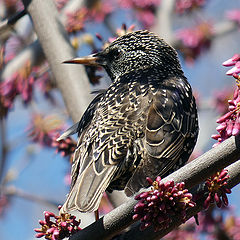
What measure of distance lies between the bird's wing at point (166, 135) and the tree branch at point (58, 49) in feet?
1.86

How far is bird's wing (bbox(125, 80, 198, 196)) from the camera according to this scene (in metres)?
3.11

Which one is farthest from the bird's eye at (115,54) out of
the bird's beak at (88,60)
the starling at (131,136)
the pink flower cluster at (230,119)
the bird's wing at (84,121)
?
the pink flower cluster at (230,119)

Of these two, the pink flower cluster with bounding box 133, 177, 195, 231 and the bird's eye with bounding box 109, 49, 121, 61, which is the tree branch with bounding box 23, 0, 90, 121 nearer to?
the bird's eye with bounding box 109, 49, 121, 61

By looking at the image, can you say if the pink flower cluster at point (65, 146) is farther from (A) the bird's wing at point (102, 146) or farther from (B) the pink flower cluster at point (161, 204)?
(B) the pink flower cluster at point (161, 204)

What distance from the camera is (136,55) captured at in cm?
430

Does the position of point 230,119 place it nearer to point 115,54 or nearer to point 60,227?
point 60,227

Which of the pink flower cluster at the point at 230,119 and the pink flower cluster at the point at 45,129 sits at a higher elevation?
the pink flower cluster at the point at 45,129

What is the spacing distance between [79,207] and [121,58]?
1.69m

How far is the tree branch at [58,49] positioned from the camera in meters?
A: 3.77

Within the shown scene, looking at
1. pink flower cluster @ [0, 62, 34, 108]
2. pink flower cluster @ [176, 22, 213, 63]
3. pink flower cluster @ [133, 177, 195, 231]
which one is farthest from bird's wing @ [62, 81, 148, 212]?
pink flower cluster @ [176, 22, 213, 63]

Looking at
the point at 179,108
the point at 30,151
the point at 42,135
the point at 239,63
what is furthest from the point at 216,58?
the point at 239,63

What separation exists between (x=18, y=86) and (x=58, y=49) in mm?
1059

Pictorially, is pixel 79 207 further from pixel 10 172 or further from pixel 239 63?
pixel 10 172

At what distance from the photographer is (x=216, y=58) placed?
29.7 feet
